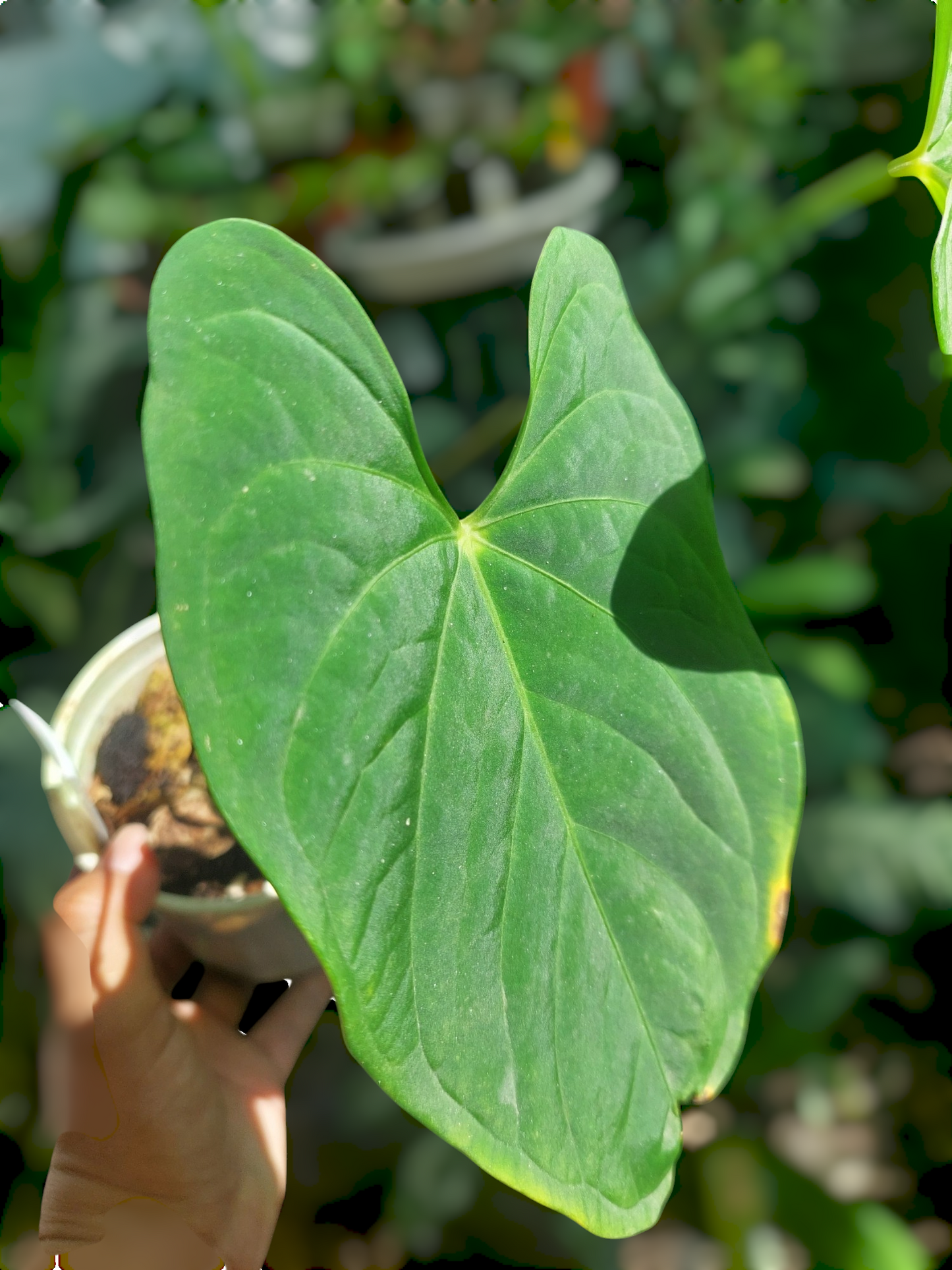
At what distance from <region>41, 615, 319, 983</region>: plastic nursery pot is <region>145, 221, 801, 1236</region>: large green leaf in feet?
0.80

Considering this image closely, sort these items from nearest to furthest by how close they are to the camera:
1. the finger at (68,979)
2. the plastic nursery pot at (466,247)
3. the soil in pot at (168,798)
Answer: the finger at (68,979) → the soil in pot at (168,798) → the plastic nursery pot at (466,247)

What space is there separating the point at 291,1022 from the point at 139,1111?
17 cm

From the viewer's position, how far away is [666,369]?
1362mm

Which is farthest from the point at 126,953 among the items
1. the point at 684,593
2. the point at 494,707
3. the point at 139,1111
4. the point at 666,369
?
the point at 666,369

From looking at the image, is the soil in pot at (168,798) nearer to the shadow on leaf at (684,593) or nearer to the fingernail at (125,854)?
the fingernail at (125,854)

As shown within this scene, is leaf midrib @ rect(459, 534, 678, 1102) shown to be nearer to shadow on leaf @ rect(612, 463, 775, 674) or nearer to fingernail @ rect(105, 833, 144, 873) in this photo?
shadow on leaf @ rect(612, 463, 775, 674)

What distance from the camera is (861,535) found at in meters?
1.42

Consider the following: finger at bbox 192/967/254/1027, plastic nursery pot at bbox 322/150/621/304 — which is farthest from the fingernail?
plastic nursery pot at bbox 322/150/621/304

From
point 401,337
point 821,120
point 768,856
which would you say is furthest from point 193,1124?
point 821,120

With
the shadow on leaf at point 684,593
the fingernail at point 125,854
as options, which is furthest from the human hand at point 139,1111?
the shadow on leaf at point 684,593

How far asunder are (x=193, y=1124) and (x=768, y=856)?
1.54 feet

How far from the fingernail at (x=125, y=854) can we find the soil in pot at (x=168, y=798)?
69 millimetres

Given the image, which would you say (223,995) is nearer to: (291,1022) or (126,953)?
(291,1022)

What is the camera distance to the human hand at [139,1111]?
66cm
